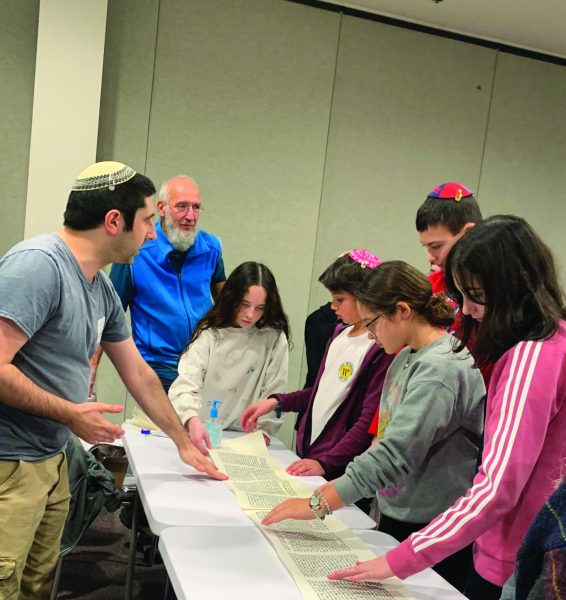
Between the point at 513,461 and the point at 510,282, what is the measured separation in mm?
323

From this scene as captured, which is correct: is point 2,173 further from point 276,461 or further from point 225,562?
point 225,562

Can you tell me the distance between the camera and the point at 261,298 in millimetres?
2477

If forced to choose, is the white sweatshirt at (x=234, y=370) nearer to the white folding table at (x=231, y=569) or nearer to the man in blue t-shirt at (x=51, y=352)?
the man in blue t-shirt at (x=51, y=352)

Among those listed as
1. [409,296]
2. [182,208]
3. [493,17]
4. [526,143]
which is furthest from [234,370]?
[526,143]

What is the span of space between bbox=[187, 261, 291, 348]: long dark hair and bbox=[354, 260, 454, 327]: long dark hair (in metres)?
0.82

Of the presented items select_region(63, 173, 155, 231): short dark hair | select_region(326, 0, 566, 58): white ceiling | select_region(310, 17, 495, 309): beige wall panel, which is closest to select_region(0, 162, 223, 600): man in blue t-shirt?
select_region(63, 173, 155, 231): short dark hair

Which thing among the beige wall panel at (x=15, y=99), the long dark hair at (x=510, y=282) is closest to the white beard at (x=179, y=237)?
the beige wall panel at (x=15, y=99)

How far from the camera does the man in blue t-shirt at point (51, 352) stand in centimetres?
144

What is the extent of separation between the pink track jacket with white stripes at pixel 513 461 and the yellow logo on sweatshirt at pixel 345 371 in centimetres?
100

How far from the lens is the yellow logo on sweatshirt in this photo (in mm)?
Result: 2194

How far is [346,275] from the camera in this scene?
2307 millimetres

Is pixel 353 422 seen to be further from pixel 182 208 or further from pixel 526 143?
pixel 526 143

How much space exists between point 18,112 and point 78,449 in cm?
233

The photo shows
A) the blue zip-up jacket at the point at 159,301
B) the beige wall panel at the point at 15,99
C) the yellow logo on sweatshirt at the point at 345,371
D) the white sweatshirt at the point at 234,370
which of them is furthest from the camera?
the beige wall panel at the point at 15,99
